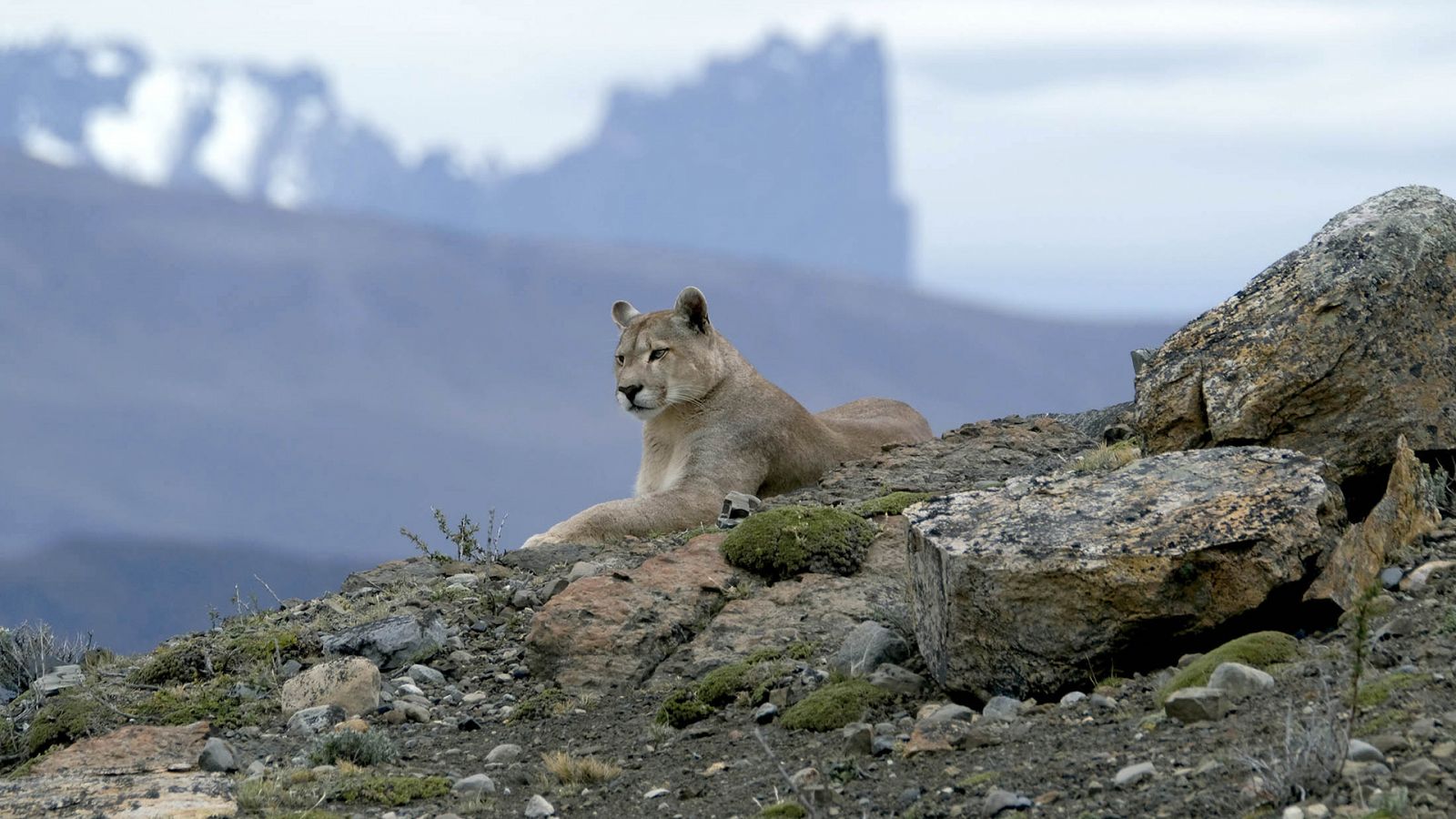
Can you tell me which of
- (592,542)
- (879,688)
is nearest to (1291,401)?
(879,688)

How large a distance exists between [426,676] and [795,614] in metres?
2.92

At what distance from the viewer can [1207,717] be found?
26.1ft

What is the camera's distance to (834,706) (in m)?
9.75

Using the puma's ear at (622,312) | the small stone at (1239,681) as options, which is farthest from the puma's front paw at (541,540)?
the small stone at (1239,681)

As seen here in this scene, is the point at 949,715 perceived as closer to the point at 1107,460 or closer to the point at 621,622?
the point at 1107,460

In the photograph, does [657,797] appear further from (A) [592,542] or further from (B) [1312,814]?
(A) [592,542]

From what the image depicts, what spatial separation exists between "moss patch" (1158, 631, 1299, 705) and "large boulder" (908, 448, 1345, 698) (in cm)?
26

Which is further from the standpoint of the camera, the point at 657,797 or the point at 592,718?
the point at 592,718

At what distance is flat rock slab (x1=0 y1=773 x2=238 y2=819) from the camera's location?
30.2 feet

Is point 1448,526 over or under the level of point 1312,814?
over

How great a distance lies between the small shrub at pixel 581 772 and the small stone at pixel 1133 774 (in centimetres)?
331

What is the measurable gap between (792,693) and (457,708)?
2.89m

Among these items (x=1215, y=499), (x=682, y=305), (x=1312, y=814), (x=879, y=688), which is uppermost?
(x=682, y=305)

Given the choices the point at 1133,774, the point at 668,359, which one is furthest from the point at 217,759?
the point at 668,359
